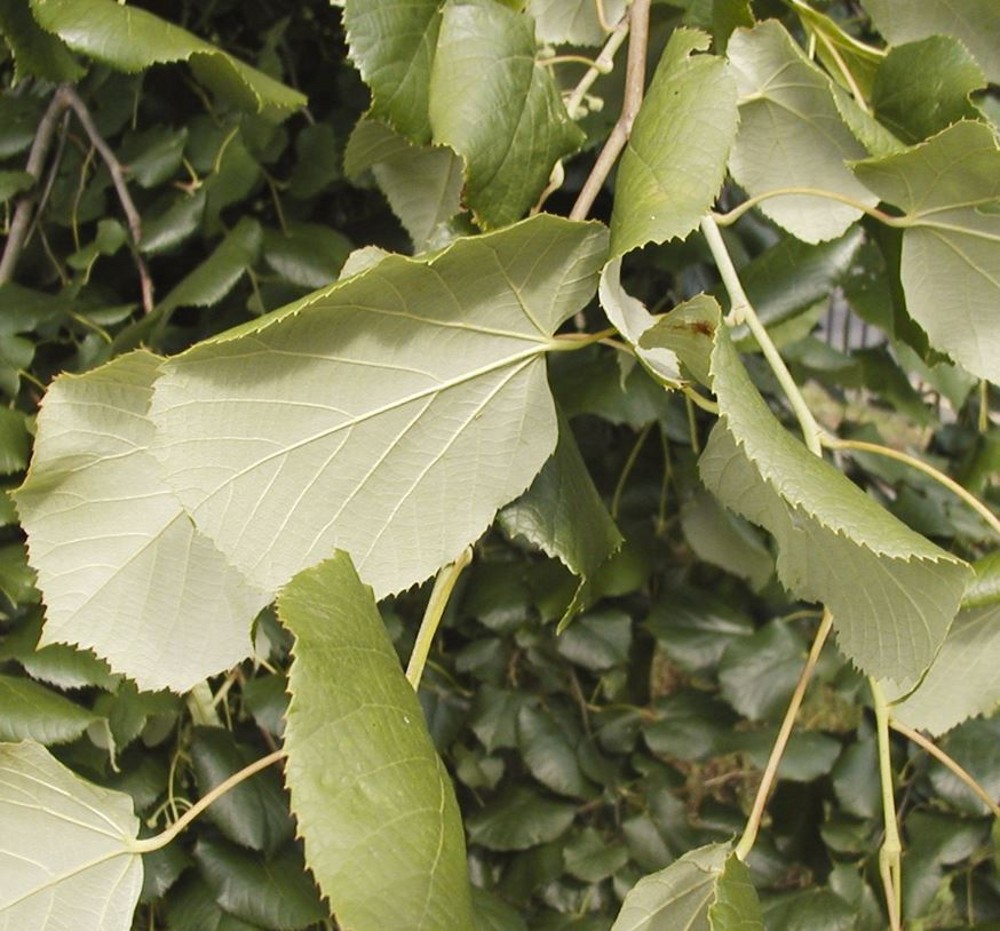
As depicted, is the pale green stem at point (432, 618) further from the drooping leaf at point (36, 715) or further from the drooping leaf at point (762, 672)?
the drooping leaf at point (762, 672)

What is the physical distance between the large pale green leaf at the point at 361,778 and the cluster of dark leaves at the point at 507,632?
0.97ft

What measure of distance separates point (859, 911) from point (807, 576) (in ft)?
1.36

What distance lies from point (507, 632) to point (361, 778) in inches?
20.2

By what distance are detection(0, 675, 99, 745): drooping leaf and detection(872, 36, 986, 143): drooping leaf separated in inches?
21.4

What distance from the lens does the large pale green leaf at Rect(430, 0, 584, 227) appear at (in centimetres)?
46

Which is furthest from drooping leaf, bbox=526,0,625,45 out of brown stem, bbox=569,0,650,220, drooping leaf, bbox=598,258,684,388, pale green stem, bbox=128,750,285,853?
pale green stem, bbox=128,750,285,853

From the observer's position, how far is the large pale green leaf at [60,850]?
1.44ft

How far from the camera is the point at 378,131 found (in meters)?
0.57

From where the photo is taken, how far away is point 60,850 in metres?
0.45

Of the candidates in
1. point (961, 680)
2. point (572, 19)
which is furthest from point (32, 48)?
point (961, 680)

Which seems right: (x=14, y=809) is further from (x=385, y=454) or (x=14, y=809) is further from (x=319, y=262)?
(x=319, y=262)

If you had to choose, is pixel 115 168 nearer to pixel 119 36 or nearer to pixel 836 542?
pixel 119 36

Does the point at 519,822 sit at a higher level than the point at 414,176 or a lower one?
lower

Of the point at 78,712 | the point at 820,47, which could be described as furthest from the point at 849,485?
the point at 78,712
